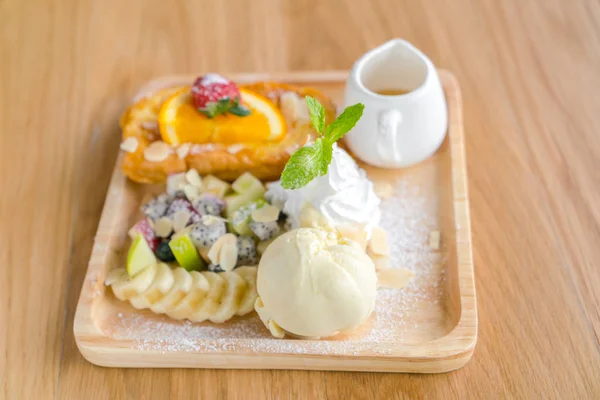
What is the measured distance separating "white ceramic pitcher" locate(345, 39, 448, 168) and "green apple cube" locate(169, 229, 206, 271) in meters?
0.45

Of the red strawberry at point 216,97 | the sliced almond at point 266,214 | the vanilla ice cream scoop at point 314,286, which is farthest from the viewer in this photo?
the red strawberry at point 216,97

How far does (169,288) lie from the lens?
1.36m

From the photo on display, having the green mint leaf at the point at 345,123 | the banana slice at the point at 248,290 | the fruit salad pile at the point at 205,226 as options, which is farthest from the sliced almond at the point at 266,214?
the green mint leaf at the point at 345,123

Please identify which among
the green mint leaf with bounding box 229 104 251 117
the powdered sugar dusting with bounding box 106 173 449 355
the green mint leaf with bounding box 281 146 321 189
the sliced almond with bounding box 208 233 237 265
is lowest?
the powdered sugar dusting with bounding box 106 173 449 355

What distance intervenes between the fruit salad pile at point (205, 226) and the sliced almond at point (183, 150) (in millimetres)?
40

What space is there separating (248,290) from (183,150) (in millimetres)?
397

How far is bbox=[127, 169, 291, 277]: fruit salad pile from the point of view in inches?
55.6

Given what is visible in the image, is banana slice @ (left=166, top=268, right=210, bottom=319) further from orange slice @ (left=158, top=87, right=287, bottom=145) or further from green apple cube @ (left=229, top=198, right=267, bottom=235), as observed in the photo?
orange slice @ (left=158, top=87, right=287, bottom=145)

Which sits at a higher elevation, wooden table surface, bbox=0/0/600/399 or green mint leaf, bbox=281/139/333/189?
green mint leaf, bbox=281/139/333/189

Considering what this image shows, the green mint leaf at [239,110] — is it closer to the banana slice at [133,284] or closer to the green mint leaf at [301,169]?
the green mint leaf at [301,169]

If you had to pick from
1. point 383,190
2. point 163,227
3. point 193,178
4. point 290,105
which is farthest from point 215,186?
point 383,190

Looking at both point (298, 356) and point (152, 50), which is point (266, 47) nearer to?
point (152, 50)

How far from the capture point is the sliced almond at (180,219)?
1469mm

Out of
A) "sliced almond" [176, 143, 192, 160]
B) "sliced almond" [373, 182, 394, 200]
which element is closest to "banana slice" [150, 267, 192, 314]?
"sliced almond" [176, 143, 192, 160]
